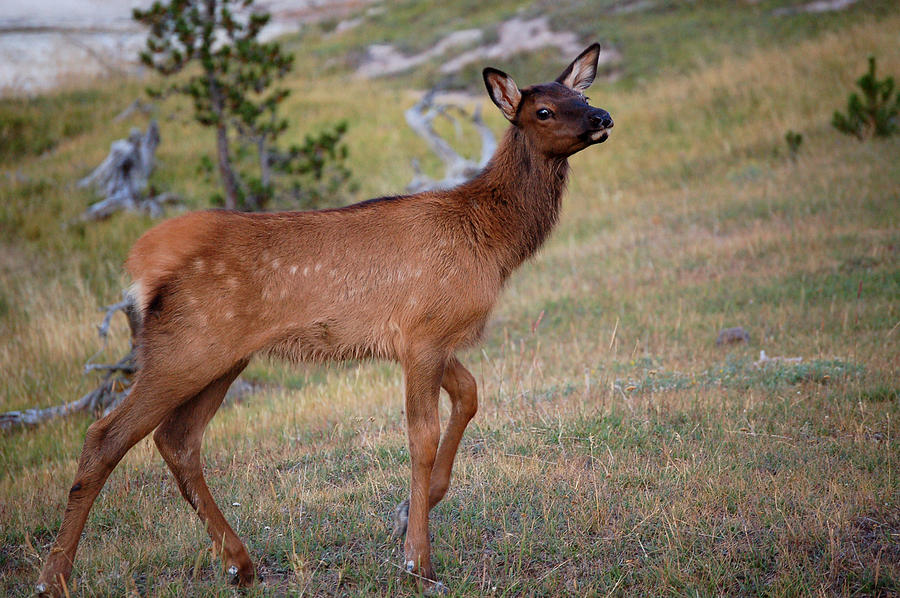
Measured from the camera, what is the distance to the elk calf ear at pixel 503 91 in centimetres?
502

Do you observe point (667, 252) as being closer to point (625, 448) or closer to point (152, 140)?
point (625, 448)

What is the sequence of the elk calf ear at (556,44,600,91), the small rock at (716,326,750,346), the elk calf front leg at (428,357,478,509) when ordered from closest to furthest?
the elk calf front leg at (428,357,478,509) < the elk calf ear at (556,44,600,91) < the small rock at (716,326,750,346)

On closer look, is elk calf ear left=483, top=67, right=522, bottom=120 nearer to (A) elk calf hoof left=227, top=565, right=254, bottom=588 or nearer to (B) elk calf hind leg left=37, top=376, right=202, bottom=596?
(B) elk calf hind leg left=37, top=376, right=202, bottom=596

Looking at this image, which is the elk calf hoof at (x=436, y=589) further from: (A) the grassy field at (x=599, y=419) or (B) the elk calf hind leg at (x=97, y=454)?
(B) the elk calf hind leg at (x=97, y=454)

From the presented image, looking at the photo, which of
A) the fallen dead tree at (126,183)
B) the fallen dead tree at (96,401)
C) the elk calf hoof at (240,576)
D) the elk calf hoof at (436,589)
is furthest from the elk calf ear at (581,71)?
the fallen dead tree at (126,183)

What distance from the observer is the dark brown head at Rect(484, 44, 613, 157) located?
489 centimetres

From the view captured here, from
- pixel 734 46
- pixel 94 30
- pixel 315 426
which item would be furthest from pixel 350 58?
pixel 315 426

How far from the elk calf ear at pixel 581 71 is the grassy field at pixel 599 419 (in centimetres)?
241

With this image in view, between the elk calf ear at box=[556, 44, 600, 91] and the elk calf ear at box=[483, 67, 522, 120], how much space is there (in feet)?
1.91

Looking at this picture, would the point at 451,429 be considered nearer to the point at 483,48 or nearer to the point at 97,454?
the point at 97,454

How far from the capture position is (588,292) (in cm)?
1102

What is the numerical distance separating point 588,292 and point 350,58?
24.3 meters

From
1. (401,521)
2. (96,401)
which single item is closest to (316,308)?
(401,521)

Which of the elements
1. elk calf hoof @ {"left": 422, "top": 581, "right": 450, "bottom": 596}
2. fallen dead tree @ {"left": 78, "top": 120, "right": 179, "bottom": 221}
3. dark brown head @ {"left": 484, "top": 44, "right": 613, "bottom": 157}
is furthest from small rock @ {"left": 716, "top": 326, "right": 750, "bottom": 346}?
fallen dead tree @ {"left": 78, "top": 120, "right": 179, "bottom": 221}
